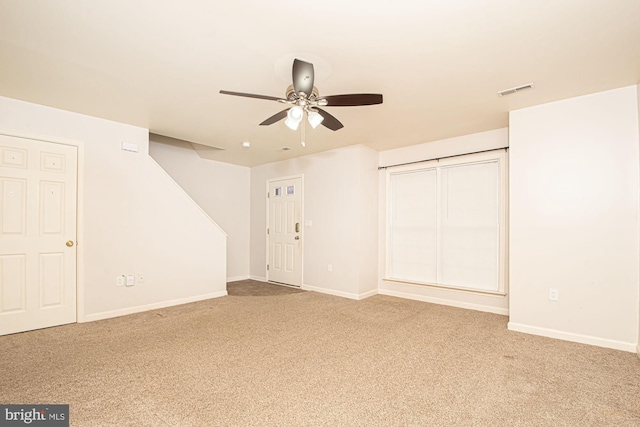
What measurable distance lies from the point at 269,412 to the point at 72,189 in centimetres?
346

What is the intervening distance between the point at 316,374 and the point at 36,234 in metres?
3.41

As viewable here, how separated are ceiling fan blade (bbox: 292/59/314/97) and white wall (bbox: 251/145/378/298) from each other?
2732 millimetres

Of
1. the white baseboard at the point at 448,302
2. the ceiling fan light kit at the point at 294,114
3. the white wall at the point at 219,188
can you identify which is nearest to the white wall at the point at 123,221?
the white wall at the point at 219,188

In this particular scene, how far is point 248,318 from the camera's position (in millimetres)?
3820

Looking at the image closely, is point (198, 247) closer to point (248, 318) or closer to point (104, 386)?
point (248, 318)

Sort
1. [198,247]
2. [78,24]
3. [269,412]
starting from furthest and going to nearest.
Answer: [198,247] < [78,24] < [269,412]

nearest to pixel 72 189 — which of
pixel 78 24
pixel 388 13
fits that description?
pixel 78 24

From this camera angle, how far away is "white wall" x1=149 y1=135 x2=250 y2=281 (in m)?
5.49

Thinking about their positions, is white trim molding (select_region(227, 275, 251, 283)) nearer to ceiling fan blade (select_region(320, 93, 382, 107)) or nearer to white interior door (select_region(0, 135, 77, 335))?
white interior door (select_region(0, 135, 77, 335))

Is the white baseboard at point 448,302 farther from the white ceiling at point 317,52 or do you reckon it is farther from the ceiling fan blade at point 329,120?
the ceiling fan blade at point 329,120

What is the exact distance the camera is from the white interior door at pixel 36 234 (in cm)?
321

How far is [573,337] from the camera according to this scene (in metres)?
3.09

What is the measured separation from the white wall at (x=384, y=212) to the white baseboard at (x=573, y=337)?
676mm

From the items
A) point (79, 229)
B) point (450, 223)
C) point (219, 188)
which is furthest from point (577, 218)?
point (219, 188)
